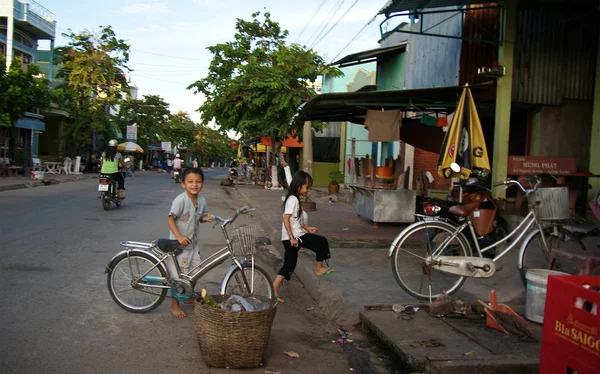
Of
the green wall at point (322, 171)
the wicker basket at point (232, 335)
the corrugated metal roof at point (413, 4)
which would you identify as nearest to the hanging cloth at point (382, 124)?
the corrugated metal roof at point (413, 4)

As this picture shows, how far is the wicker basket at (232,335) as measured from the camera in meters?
4.05

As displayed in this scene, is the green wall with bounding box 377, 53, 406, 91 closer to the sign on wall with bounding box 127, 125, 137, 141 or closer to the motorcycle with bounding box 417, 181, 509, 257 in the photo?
the motorcycle with bounding box 417, 181, 509, 257

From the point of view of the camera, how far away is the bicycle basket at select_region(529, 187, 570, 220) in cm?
584

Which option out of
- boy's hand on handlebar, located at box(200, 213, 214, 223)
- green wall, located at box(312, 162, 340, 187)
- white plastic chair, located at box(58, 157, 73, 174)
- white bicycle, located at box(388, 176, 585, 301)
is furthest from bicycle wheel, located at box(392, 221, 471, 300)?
white plastic chair, located at box(58, 157, 73, 174)

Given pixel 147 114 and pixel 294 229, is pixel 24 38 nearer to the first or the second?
pixel 147 114

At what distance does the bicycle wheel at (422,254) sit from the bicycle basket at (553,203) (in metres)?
0.91

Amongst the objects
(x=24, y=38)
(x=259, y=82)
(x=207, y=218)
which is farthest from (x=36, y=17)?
(x=207, y=218)

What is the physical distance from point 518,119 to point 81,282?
979 cm

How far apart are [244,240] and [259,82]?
19.3 m

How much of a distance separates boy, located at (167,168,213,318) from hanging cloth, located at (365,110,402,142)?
578 centimetres

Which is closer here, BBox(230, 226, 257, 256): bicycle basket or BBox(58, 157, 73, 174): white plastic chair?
BBox(230, 226, 257, 256): bicycle basket

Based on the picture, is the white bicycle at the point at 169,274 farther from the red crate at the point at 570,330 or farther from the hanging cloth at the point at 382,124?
the hanging cloth at the point at 382,124

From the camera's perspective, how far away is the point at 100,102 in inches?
1462

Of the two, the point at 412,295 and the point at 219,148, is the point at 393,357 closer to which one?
the point at 412,295
